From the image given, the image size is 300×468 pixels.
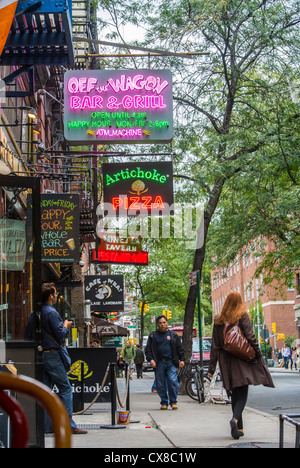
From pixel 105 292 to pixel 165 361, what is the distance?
1588 cm

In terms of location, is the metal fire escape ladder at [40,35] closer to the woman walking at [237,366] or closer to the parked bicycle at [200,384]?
the woman walking at [237,366]

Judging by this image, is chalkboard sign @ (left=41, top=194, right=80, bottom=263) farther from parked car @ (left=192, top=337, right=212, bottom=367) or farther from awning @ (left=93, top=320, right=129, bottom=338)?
awning @ (left=93, top=320, right=129, bottom=338)

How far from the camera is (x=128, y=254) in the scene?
19.3 meters

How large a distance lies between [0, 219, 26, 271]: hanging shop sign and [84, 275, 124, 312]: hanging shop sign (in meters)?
21.0

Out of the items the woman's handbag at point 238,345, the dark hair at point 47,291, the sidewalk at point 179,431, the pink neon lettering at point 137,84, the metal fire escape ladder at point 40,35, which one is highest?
the pink neon lettering at point 137,84

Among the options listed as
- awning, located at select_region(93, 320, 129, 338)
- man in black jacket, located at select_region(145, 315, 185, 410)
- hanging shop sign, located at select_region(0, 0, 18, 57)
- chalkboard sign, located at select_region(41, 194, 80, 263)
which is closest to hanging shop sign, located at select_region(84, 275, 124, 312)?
awning, located at select_region(93, 320, 129, 338)

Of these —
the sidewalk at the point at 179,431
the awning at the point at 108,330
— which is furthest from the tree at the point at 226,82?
the awning at the point at 108,330

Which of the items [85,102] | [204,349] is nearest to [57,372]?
[85,102]

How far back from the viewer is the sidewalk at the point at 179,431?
764 centimetres

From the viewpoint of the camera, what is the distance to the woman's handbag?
8.30m

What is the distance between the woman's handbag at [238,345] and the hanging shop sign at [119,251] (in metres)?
10.4

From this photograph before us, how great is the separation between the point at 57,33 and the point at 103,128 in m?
4.40

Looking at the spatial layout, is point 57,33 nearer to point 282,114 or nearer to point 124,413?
point 124,413

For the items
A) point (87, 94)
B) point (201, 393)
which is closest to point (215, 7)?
point (87, 94)
